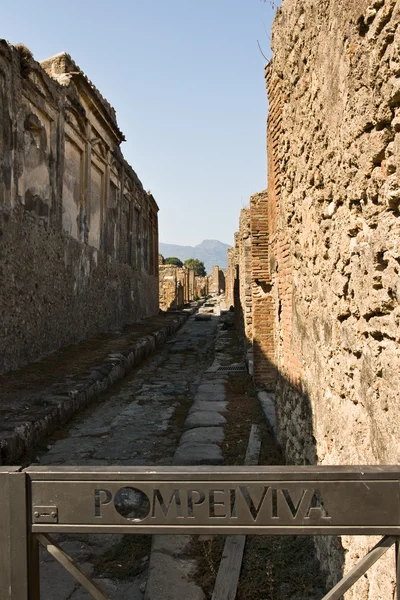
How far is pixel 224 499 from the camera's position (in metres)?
1.20

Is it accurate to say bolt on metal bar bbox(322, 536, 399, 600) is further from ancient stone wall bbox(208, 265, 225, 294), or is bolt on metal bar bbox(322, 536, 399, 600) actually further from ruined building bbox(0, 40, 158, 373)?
ancient stone wall bbox(208, 265, 225, 294)

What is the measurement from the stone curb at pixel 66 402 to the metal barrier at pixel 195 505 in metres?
3.01

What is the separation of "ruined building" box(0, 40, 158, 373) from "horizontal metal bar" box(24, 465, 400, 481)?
18.7 ft

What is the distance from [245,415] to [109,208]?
9.42 meters

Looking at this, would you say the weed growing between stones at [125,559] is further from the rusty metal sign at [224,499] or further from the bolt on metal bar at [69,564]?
the rusty metal sign at [224,499]

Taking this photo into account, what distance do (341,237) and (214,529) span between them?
4.39 ft

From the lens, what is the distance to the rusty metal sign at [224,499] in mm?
1180

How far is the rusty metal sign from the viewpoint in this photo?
1.18 m

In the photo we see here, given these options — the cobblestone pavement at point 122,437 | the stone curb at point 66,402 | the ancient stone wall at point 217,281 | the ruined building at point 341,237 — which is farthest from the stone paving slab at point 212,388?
the ancient stone wall at point 217,281

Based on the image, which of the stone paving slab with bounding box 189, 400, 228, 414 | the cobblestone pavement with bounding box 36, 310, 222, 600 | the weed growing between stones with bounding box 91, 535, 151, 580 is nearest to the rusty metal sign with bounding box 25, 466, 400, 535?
the cobblestone pavement with bounding box 36, 310, 222, 600

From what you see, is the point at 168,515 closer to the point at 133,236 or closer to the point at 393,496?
the point at 393,496

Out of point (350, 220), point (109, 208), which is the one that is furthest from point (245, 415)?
point (109, 208)

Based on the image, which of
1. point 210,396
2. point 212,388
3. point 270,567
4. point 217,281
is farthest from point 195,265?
point 270,567

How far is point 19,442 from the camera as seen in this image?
4.33 metres
